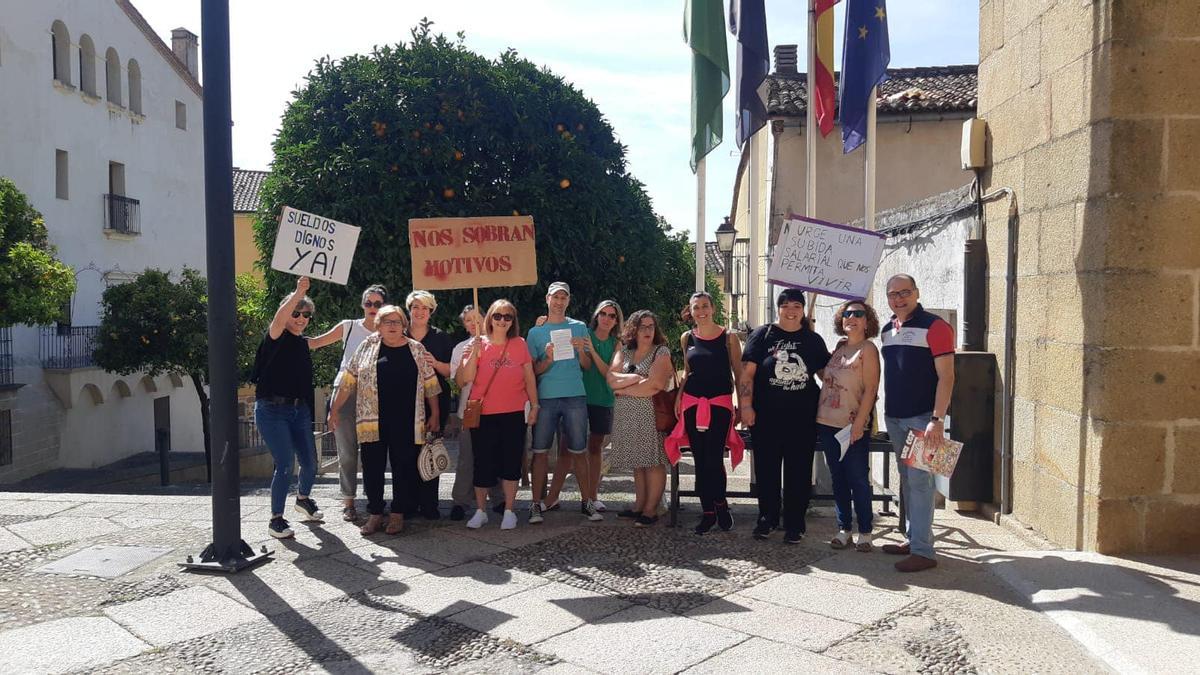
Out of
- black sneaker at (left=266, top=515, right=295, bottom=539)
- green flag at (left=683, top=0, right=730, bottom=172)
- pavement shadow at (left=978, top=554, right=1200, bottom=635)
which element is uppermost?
green flag at (left=683, top=0, right=730, bottom=172)

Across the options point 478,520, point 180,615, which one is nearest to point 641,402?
point 478,520

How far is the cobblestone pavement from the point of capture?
4.42 meters

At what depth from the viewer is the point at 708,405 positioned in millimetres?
6547

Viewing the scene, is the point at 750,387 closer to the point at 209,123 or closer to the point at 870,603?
the point at 870,603

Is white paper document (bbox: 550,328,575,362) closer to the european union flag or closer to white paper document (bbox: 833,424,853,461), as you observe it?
white paper document (bbox: 833,424,853,461)

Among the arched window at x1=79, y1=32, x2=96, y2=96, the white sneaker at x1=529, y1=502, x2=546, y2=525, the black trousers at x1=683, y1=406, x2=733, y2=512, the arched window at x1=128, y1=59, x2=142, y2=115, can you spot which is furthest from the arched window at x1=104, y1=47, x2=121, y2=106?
the black trousers at x1=683, y1=406, x2=733, y2=512

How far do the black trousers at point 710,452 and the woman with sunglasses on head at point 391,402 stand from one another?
176cm

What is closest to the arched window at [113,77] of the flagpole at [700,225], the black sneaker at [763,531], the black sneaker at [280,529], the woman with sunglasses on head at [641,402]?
the flagpole at [700,225]

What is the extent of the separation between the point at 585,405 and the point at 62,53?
73.4 ft

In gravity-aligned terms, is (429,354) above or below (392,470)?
above

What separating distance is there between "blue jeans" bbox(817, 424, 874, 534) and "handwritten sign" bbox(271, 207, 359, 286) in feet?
11.1

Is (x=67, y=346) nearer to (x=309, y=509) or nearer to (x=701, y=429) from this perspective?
(x=309, y=509)

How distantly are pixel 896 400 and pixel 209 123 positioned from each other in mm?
4284

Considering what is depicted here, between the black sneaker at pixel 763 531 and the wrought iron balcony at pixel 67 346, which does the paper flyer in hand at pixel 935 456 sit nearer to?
the black sneaker at pixel 763 531
